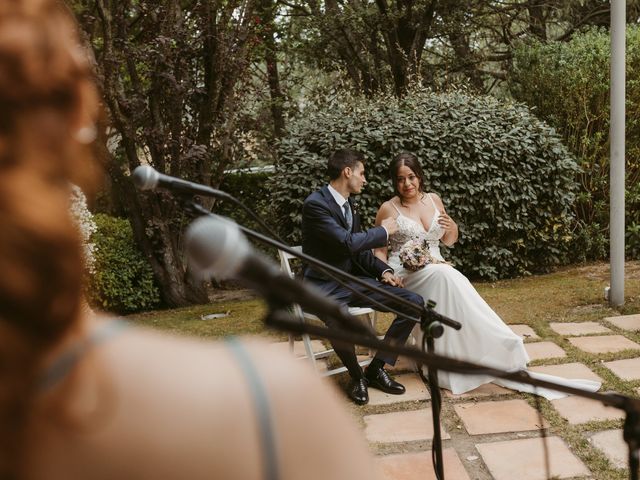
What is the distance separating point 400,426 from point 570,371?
1.37 m

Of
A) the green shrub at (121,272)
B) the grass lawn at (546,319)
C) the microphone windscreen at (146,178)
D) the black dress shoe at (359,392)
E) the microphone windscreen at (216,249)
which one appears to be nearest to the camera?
the microphone windscreen at (216,249)

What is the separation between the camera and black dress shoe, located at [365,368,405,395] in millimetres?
4098

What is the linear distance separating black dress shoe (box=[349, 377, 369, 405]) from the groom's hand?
2.53 ft

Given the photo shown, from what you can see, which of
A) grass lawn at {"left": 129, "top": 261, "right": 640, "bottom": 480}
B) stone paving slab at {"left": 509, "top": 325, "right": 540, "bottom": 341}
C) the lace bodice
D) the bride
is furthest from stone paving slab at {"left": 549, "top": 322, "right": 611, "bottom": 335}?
the lace bodice

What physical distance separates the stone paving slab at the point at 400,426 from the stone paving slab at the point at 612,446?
75 centimetres

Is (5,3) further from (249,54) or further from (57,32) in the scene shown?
(249,54)

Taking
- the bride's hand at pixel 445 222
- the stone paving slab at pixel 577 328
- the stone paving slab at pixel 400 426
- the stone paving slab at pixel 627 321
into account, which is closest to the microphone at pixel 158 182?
the stone paving slab at pixel 400 426

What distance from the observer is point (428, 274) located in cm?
457

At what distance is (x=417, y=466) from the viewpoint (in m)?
3.11

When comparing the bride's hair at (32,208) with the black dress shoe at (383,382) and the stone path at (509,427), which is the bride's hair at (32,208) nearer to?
the stone path at (509,427)

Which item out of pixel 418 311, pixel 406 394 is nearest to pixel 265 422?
pixel 418 311

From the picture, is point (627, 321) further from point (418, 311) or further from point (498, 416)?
point (418, 311)

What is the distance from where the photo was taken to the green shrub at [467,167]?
23.0 ft

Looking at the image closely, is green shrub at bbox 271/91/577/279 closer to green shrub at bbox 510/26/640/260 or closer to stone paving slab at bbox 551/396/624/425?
green shrub at bbox 510/26/640/260
